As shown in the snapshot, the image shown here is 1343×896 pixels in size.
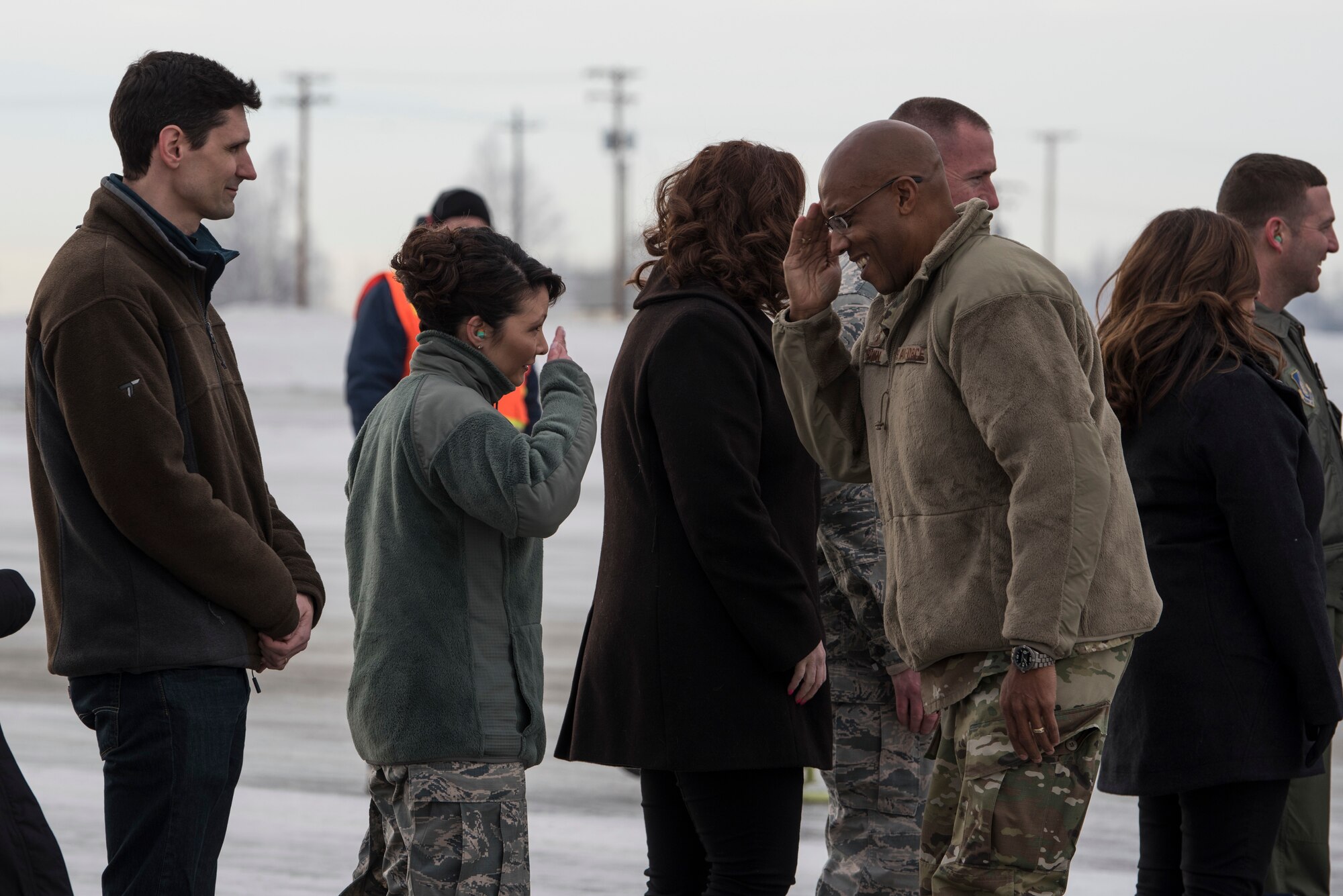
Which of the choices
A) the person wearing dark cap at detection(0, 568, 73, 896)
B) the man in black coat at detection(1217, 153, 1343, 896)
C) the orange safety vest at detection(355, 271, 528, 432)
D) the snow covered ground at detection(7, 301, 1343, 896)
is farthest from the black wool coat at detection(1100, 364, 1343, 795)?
the orange safety vest at detection(355, 271, 528, 432)

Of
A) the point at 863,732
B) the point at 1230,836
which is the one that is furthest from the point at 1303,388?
the point at 863,732

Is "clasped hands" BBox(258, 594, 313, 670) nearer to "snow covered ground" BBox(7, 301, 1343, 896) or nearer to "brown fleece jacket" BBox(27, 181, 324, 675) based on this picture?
"brown fleece jacket" BBox(27, 181, 324, 675)

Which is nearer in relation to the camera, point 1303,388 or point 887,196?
point 887,196

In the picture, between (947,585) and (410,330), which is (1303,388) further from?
(410,330)

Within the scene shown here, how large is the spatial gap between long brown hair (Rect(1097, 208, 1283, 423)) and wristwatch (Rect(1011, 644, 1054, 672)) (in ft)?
3.60

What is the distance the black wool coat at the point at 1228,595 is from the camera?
348 cm

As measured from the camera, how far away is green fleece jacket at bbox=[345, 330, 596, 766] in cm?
324

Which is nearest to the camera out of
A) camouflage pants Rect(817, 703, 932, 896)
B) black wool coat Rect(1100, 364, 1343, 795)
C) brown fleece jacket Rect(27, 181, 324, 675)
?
brown fleece jacket Rect(27, 181, 324, 675)

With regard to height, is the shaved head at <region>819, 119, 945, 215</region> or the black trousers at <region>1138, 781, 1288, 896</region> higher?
the shaved head at <region>819, 119, 945, 215</region>

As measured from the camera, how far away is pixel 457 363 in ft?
11.2

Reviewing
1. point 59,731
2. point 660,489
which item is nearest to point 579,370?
point 660,489

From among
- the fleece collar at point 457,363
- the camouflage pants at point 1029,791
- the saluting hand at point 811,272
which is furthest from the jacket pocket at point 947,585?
the fleece collar at point 457,363

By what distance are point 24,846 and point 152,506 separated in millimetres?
753

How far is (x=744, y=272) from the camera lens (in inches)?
133
